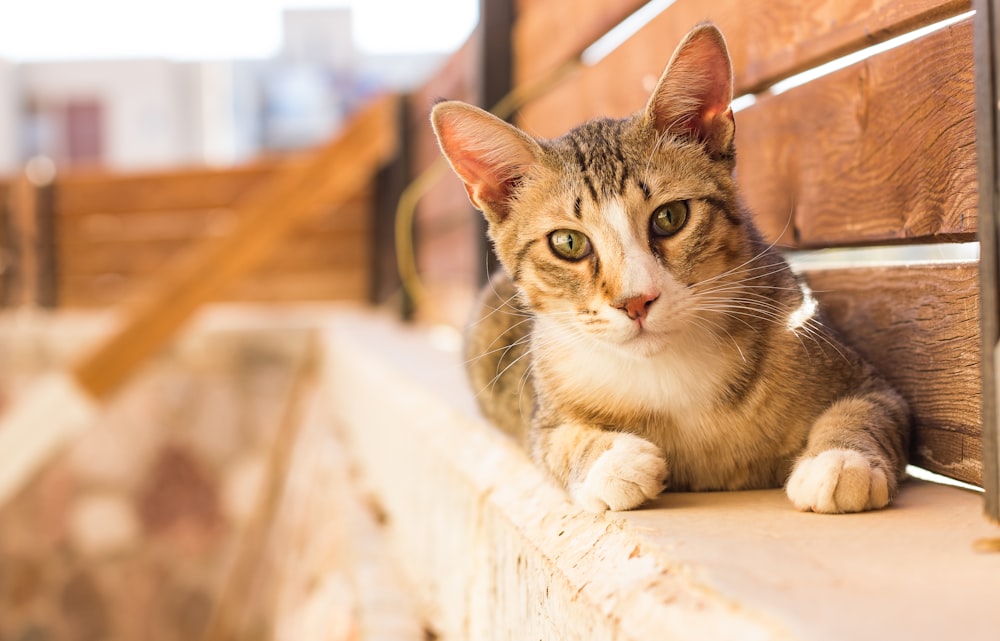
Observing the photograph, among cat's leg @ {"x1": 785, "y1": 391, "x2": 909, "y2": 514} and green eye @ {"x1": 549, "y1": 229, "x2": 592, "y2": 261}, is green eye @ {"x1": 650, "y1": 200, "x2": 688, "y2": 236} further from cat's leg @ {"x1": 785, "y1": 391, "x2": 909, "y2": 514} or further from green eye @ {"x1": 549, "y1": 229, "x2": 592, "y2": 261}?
cat's leg @ {"x1": 785, "y1": 391, "x2": 909, "y2": 514}

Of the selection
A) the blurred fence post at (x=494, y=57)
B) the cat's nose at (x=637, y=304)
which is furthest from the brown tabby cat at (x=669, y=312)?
the blurred fence post at (x=494, y=57)

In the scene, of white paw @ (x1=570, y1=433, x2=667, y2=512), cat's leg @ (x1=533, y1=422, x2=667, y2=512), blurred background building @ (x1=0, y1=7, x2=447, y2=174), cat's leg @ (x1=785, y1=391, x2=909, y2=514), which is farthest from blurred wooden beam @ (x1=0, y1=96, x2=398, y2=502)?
blurred background building @ (x1=0, y1=7, x2=447, y2=174)

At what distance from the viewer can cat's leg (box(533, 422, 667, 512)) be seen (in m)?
0.99

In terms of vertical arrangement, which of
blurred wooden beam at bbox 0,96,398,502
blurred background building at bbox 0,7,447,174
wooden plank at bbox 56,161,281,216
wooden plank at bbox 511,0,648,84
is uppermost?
blurred background building at bbox 0,7,447,174

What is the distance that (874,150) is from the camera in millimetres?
1205

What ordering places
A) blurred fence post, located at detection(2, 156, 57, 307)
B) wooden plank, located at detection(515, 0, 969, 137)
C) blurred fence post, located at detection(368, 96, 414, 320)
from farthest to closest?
1. blurred fence post, located at detection(2, 156, 57, 307)
2. blurred fence post, located at detection(368, 96, 414, 320)
3. wooden plank, located at detection(515, 0, 969, 137)

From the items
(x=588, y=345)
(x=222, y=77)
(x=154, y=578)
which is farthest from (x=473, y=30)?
(x=222, y=77)

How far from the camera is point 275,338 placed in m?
4.82

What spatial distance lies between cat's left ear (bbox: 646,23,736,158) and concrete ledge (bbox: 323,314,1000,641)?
42cm

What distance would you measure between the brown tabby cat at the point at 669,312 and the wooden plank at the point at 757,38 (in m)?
0.25

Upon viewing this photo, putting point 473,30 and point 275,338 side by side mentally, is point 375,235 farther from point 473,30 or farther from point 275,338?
point 473,30

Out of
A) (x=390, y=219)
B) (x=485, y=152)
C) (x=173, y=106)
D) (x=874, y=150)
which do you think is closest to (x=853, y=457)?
(x=874, y=150)

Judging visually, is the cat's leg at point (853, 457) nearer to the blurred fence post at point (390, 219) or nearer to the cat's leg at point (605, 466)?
the cat's leg at point (605, 466)

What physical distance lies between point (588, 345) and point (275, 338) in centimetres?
388
